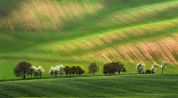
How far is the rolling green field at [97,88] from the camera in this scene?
77.5 m

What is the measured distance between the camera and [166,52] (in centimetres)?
16662

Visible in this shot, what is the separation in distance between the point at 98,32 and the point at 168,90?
10523 cm

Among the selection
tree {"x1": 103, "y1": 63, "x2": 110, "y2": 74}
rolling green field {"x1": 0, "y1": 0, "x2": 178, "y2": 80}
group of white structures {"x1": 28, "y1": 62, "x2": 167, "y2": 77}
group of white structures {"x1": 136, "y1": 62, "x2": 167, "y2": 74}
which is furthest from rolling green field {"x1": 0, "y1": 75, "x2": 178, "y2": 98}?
group of white structures {"x1": 136, "y1": 62, "x2": 167, "y2": 74}

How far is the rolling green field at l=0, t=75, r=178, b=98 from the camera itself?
7750cm

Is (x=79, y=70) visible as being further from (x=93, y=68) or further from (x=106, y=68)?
(x=106, y=68)

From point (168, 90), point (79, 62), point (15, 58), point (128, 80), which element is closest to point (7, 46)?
point (15, 58)

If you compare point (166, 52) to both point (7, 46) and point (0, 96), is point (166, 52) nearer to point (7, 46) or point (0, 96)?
point (7, 46)

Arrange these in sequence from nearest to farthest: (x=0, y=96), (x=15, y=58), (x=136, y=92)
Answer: (x=0, y=96) < (x=136, y=92) < (x=15, y=58)

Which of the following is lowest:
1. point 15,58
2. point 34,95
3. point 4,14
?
point 34,95

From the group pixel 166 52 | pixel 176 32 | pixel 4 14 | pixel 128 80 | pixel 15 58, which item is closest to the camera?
pixel 128 80

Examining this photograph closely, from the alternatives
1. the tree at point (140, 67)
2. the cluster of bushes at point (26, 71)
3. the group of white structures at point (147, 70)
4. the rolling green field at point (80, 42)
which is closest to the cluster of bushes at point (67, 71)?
the cluster of bushes at point (26, 71)

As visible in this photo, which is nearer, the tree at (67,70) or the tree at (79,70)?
the tree at (67,70)

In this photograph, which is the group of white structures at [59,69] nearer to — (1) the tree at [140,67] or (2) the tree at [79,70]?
(1) the tree at [140,67]

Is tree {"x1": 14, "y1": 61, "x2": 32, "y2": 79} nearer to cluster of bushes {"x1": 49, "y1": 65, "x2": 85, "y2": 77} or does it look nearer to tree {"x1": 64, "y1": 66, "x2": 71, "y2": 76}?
cluster of bushes {"x1": 49, "y1": 65, "x2": 85, "y2": 77}
